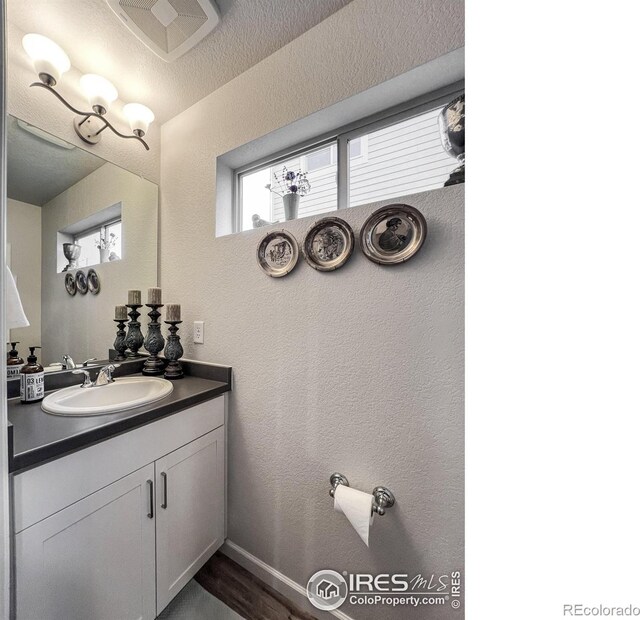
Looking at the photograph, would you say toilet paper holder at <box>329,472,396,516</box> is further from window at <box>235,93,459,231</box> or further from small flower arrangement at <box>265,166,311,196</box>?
small flower arrangement at <box>265,166,311,196</box>

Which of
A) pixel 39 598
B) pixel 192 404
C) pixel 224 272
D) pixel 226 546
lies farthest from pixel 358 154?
pixel 226 546

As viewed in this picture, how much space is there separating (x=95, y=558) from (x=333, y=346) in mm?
981

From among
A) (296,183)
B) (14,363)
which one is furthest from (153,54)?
(14,363)

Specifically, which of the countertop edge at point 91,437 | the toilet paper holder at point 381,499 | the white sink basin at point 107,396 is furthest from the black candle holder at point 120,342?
the toilet paper holder at point 381,499

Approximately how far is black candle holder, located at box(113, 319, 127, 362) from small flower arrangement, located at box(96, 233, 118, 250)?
374mm

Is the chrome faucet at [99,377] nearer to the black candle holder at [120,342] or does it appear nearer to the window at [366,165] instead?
the black candle holder at [120,342]

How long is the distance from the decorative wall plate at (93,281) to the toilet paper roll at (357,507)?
144cm

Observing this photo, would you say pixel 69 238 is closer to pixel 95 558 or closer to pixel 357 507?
pixel 95 558

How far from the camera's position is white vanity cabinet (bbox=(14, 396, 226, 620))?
0.72m

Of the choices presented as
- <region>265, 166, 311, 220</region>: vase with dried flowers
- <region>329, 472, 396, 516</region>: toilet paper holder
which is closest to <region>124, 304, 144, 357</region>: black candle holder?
<region>265, 166, 311, 220</region>: vase with dried flowers

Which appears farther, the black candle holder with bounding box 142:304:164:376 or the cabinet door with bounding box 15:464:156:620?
the black candle holder with bounding box 142:304:164:376

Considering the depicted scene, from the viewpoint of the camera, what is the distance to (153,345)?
143 cm

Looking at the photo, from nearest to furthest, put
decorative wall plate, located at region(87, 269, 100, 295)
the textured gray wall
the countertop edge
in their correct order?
1. the countertop edge
2. the textured gray wall
3. decorative wall plate, located at region(87, 269, 100, 295)
